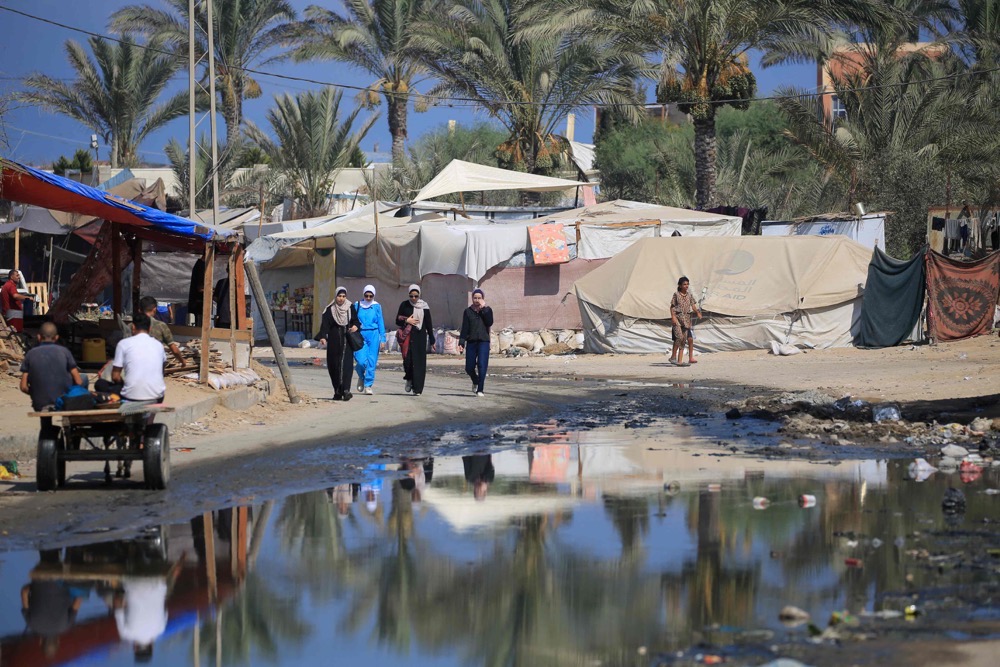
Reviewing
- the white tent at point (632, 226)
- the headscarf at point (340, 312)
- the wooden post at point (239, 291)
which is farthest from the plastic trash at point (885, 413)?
the white tent at point (632, 226)

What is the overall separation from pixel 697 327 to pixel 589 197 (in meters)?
9.01

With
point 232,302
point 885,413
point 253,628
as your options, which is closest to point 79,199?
point 232,302

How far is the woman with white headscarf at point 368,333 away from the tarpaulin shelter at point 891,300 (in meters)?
12.0

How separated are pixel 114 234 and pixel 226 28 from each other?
71.4 feet

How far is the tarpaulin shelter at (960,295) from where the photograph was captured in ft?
80.3

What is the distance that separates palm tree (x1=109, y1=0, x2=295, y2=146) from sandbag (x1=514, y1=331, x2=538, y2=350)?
14.3 m

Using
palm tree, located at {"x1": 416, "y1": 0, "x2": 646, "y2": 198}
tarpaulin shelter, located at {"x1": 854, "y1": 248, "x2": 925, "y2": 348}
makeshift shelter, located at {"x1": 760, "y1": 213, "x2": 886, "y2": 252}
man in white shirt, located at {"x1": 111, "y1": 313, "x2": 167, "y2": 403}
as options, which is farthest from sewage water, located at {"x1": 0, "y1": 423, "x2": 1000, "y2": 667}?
palm tree, located at {"x1": 416, "y1": 0, "x2": 646, "y2": 198}

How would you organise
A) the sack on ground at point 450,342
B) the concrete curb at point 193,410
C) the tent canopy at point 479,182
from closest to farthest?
the concrete curb at point 193,410 → the sack on ground at point 450,342 → the tent canopy at point 479,182

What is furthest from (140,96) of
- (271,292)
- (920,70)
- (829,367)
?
(829,367)

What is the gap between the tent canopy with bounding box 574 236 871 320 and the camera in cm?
2558

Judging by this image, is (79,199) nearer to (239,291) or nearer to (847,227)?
(239,291)

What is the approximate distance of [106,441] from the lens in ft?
31.7

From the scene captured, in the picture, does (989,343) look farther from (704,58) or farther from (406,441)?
(406,441)

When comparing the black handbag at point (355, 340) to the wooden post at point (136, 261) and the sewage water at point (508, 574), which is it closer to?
the wooden post at point (136, 261)
